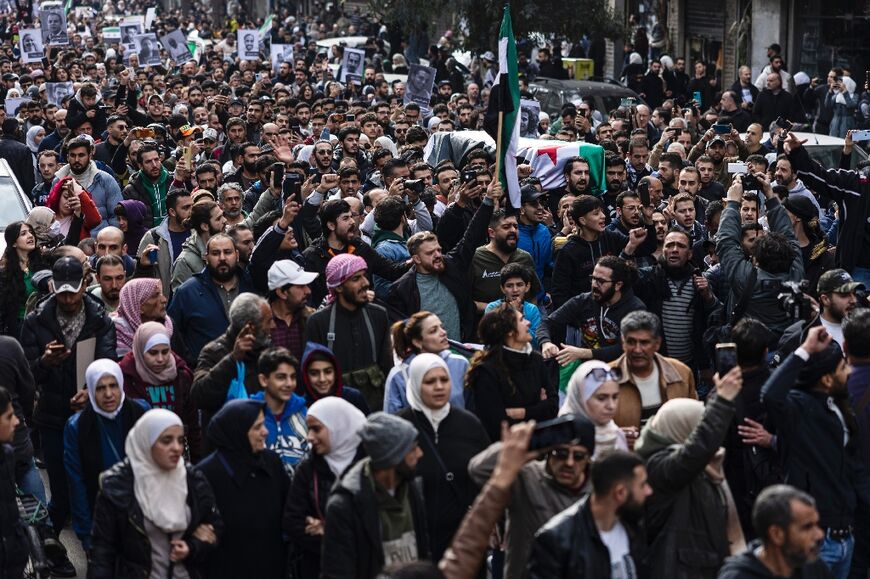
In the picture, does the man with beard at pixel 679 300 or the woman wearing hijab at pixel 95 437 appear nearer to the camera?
the woman wearing hijab at pixel 95 437

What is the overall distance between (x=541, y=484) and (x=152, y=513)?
1.56 metres

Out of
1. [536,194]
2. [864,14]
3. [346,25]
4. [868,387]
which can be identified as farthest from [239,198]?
[346,25]

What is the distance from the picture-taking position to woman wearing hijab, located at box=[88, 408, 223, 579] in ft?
21.2

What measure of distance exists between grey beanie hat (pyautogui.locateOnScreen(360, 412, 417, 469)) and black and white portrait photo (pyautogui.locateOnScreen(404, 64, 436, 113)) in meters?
15.2

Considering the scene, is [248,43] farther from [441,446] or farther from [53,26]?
[441,446]

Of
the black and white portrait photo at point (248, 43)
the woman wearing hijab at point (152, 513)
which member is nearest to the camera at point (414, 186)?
the woman wearing hijab at point (152, 513)

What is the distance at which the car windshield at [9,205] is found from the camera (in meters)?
12.8

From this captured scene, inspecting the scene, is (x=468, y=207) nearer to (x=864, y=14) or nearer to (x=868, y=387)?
(x=868, y=387)

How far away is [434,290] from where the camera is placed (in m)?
9.49

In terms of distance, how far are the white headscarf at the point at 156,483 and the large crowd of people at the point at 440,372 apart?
12mm

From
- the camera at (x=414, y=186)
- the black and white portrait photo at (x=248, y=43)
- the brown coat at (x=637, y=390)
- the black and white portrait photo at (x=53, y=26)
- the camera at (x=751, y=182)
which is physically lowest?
the brown coat at (x=637, y=390)

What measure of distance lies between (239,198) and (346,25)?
40.5 m

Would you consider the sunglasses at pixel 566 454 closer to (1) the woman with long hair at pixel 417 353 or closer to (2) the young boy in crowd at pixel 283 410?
(2) the young boy in crowd at pixel 283 410

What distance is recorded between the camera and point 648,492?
5.68 meters
